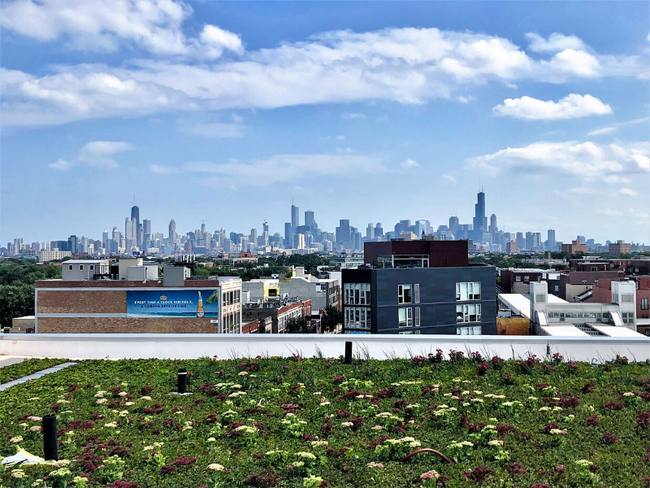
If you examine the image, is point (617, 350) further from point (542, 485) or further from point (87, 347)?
point (87, 347)

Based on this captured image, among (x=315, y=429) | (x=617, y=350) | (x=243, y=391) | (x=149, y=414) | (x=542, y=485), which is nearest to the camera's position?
(x=542, y=485)

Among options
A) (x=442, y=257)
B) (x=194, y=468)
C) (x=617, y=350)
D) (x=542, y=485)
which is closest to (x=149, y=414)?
(x=194, y=468)

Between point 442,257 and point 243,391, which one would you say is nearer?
point 243,391

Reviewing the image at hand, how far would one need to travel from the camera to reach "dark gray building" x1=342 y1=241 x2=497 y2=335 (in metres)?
24.3

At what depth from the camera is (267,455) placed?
368cm

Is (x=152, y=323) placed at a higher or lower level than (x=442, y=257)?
lower

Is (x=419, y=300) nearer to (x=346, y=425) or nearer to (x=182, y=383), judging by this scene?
(x=182, y=383)

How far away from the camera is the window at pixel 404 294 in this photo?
24500 millimetres

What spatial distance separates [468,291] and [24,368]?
21.3 meters

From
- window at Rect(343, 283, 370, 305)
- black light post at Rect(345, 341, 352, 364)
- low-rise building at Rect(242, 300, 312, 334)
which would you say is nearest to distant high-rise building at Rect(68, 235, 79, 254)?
low-rise building at Rect(242, 300, 312, 334)

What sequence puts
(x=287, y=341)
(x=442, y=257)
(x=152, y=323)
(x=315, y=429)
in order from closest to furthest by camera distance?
1. (x=315, y=429)
2. (x=287, y=341)
3. (x=152, y=323)
4. (x=442, y=257)

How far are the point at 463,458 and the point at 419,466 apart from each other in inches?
12.8

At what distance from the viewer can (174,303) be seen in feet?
89.8

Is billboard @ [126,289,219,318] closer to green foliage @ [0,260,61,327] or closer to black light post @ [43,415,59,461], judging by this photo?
green foliage @ [0,260,61,327]
